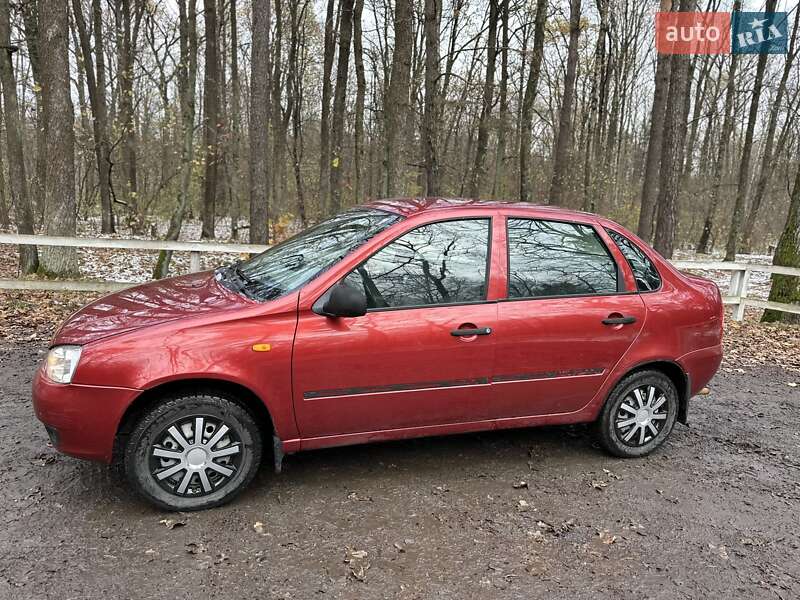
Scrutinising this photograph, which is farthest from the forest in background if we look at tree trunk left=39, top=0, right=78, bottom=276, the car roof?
the car roof

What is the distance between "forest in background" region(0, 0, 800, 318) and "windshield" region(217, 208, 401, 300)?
4909mm

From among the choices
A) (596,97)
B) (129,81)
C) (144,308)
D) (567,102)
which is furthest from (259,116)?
(596,97)

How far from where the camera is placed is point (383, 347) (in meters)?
3.35

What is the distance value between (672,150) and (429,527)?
1014cm

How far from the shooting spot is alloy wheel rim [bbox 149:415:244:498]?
10.3 ft

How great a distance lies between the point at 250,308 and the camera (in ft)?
10.7

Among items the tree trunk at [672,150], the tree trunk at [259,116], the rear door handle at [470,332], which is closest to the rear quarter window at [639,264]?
the rear door handle at [470,332]

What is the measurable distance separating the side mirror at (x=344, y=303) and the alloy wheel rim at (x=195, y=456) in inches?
34.9

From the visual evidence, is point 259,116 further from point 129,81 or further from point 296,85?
point 296,85

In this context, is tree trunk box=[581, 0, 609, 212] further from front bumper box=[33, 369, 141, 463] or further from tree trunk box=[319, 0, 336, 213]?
front bumper box=[33, 369, 141, 463]

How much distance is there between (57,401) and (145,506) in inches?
30.9

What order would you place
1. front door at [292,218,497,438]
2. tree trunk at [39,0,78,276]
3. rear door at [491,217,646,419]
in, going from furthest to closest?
tree trunk at [39,0,78,276] → rear door at [491,217,646,419] → front door at [292,218,497,438]

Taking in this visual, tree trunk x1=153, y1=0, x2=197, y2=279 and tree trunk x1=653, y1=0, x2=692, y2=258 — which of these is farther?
tree trunk x1=153, y1=0, x2=197, y2=279

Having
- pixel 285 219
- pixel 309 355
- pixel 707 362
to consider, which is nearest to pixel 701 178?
pixel 285 219
